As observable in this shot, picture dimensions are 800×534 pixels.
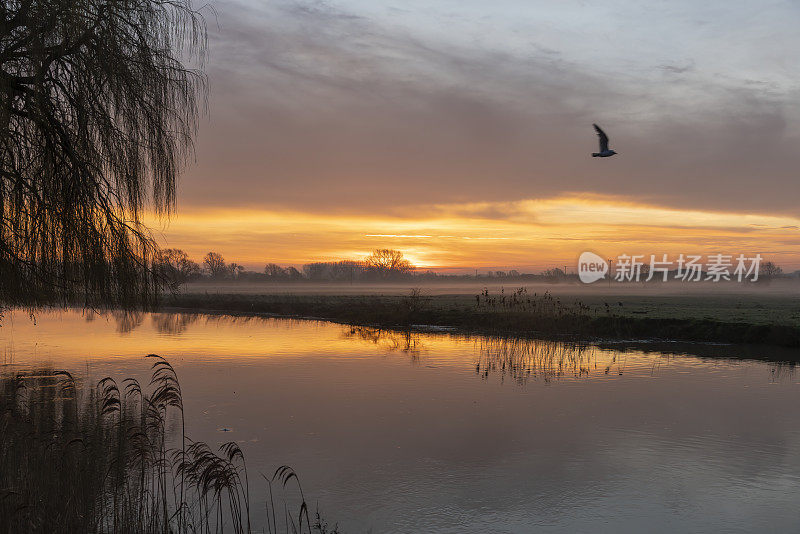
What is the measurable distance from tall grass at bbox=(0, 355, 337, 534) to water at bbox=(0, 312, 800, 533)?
45cm

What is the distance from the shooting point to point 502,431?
11.2m

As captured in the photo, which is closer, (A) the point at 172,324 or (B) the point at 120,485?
(B) the point at 120,485

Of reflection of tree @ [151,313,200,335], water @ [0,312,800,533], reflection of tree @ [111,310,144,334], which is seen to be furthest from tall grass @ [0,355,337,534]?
reflection of tree @ [151,313,200,335]

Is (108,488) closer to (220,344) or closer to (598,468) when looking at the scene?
(598,468)

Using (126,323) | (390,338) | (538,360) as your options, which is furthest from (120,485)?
(126,323)

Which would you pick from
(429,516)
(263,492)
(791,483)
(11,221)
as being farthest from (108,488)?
(791,483)

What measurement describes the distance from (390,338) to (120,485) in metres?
20.4

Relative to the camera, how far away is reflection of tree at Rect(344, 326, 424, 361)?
76.7 ft

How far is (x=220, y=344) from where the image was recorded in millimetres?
24719

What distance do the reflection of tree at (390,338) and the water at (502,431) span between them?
129 cm

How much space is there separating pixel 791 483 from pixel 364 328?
84.8 ft

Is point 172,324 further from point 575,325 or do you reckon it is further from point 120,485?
point 120,485

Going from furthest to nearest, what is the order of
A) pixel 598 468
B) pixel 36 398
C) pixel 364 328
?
pixel 364 328, pixel 36 398, pixel 598 468

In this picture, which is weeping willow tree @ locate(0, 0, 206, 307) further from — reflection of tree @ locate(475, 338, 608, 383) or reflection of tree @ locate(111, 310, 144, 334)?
reflection of tree @ locate(111, 310, 144, 334)
